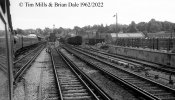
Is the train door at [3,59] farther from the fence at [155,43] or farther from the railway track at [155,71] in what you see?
the fence at [155,43]

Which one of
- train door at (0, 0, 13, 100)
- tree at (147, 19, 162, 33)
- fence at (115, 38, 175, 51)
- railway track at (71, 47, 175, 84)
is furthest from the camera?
tree at (147, 19, 162, 33)

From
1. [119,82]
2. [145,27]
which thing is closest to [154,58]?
[119,82]

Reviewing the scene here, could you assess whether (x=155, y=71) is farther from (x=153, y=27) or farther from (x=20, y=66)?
(x=153, y=27)

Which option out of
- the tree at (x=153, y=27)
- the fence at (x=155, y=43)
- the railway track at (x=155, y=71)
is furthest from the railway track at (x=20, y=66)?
the tree at (x=153, y=27)

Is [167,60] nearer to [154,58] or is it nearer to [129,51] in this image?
[154,58]

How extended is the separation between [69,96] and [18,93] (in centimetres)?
218

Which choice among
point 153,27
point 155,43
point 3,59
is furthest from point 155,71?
point 153,27

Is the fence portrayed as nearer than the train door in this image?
No

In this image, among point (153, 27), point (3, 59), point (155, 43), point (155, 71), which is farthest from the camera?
point (153, 27)

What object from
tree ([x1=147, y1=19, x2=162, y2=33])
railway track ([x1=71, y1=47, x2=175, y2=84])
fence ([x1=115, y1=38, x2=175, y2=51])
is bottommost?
railway track ([x1=71, y1=47, x2=175, y2=84])

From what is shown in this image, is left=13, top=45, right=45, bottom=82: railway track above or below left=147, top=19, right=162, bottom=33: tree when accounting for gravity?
below

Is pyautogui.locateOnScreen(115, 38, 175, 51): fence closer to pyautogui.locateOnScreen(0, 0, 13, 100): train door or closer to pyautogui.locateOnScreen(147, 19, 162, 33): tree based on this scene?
pyautogui.locateOnScreen(0, 0, 13, 100): train door

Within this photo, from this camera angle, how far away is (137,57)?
2409cm

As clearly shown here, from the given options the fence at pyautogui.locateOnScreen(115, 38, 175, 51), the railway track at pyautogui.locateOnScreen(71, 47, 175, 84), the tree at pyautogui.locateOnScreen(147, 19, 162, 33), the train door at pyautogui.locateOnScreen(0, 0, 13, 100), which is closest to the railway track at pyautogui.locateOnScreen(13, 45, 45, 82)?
the railway track at pyautogui.locateOnScreen(71, 47, 175, 84)
